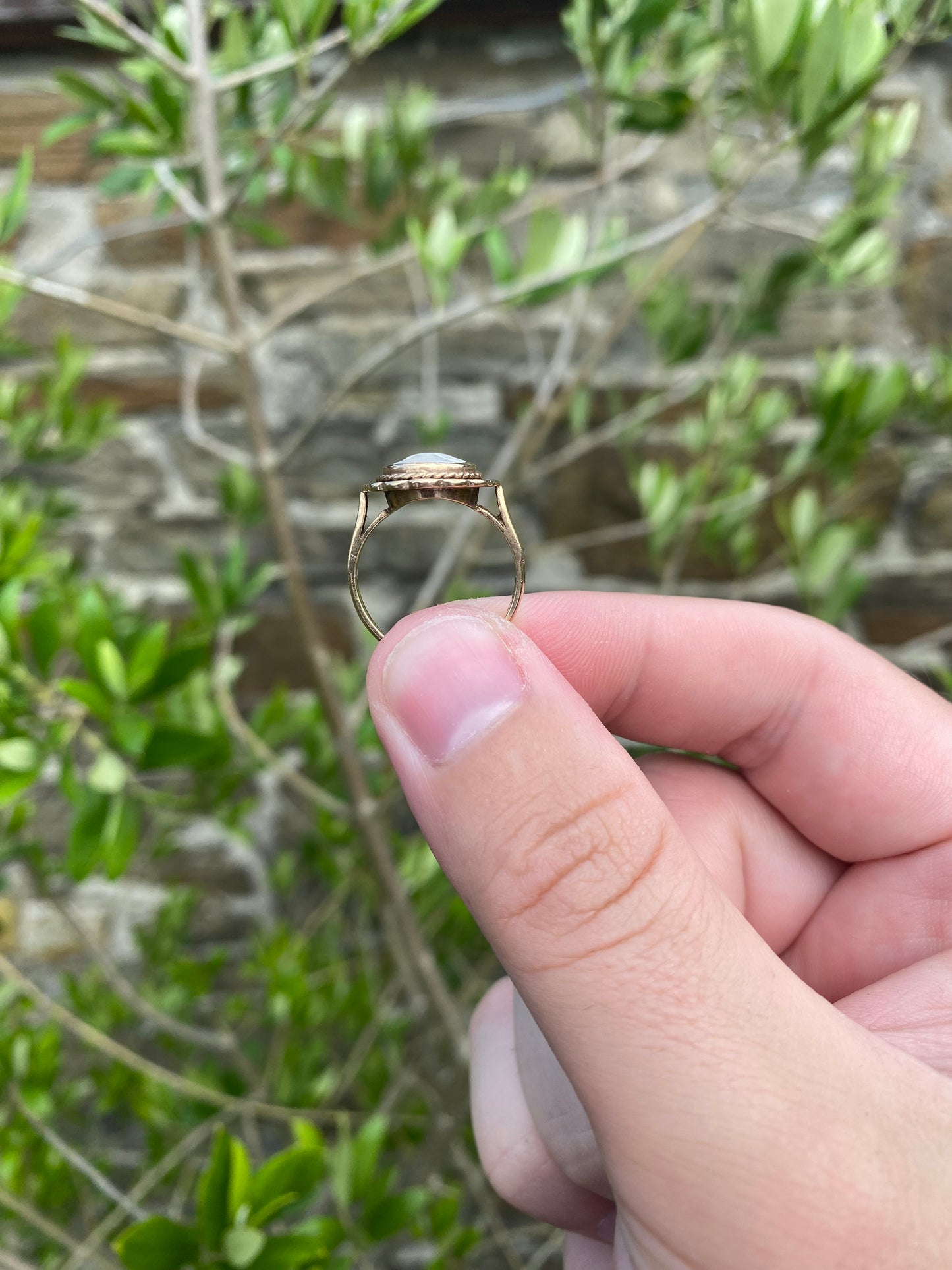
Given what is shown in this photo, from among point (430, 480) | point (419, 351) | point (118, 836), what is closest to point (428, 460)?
point (430, 480)

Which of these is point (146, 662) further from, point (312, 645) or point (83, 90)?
point (83, 90)

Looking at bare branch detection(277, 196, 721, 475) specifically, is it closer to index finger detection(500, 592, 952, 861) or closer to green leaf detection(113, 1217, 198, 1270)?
index finger detection(500, 592, 952, 861)

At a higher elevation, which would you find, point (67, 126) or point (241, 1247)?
point (67, 126)

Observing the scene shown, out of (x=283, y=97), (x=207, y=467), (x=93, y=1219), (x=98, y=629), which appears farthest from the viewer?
(x=207, y=467)

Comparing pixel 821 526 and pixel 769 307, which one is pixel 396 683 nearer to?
pixel 769 307

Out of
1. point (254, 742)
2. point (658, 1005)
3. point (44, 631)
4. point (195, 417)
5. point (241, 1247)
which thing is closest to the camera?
point (658, 1005)

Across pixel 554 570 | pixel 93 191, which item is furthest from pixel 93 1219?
pixel 93 191
